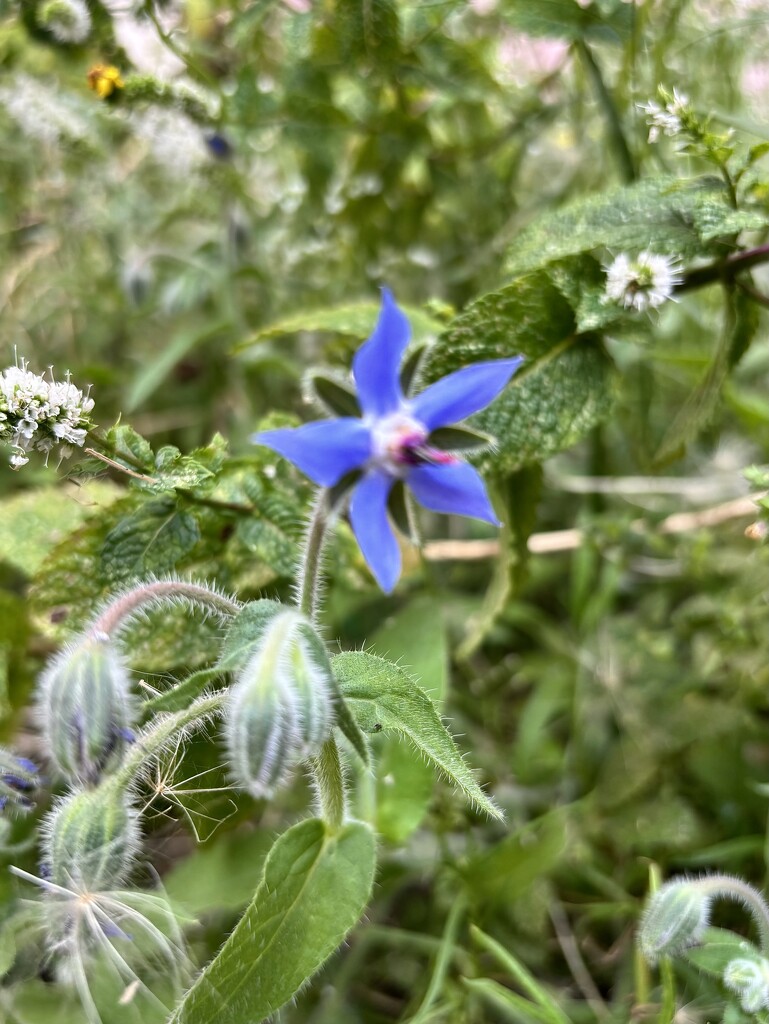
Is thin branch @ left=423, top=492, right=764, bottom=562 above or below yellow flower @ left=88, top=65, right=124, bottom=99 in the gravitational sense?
below

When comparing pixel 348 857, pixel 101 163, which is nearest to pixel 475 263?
pixel 101 163

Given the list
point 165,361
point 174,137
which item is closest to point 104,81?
point 174,137

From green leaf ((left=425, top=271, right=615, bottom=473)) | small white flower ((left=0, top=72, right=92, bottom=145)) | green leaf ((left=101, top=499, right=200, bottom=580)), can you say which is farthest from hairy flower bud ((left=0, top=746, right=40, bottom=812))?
small white flower ((left=0, top=72, right=92, bottom=145))

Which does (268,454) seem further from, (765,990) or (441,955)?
(765,990)

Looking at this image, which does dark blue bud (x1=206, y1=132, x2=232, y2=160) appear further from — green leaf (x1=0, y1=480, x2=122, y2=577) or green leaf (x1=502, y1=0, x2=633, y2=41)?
green leaf (x1=0, y1=480, x2=122, y2=577)

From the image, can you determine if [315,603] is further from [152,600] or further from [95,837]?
[95,837]
